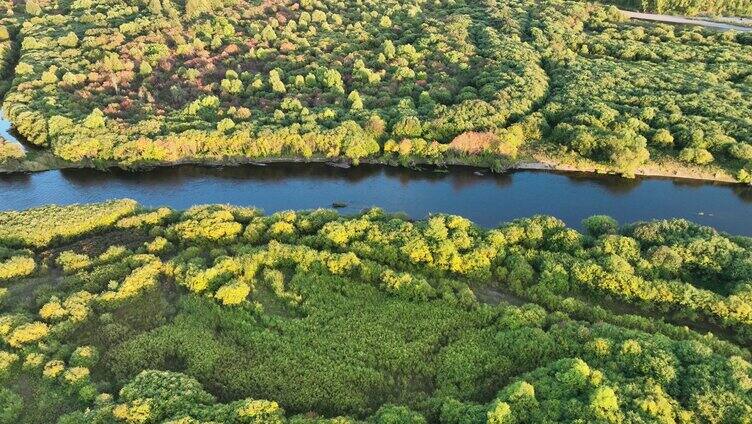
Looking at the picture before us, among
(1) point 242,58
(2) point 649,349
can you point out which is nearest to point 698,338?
(2) point 649,349

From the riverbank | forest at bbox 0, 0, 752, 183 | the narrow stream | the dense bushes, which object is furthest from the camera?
the narrow stream

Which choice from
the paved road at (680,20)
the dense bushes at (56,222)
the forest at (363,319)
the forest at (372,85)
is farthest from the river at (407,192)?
the paved road at (680,20)

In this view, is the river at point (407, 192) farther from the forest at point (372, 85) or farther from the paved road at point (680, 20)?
the paved road at point (680, 20)

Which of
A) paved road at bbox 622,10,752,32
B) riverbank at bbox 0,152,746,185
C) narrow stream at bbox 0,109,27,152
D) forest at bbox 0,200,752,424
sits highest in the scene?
paved road at bbox 622,10,752,32

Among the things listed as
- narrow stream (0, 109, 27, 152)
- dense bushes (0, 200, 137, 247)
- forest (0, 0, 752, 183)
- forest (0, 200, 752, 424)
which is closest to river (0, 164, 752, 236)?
forest (0, 0, 752, 183)

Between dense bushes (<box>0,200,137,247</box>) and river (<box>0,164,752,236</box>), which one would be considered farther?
river (<box>0,164,752,236</box>)

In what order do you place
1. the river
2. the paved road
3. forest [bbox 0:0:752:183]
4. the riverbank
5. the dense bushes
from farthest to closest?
the paved road
forest [bbox 0:0:752:183]
the riverbank
the river
the dense bushes

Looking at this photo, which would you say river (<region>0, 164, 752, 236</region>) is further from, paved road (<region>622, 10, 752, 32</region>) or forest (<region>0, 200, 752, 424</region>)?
paved road (<region>622, 10, 752, 32</region>)
